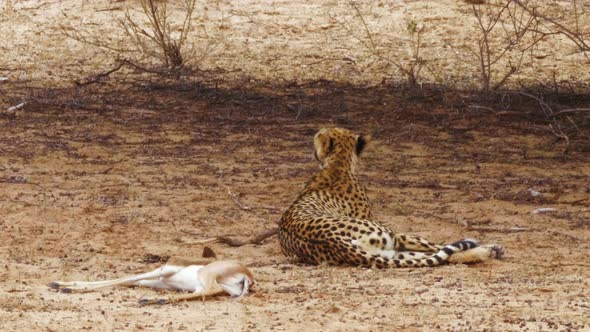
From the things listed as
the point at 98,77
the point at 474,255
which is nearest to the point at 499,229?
the point at 474,255

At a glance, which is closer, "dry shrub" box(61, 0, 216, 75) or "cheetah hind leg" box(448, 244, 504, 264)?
"cheetah hind leg" box(448, 244, 504, 264)

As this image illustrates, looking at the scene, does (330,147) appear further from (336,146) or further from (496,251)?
(496,251)

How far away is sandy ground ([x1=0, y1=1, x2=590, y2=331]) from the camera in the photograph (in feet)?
18.1

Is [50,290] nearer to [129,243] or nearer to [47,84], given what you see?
[129,243]

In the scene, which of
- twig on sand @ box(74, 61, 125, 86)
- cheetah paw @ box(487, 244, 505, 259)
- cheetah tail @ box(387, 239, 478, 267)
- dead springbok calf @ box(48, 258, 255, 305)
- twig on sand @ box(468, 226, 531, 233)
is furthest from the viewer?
twig on sand @ box(74, 61, 125, 86)

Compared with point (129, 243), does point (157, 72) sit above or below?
above

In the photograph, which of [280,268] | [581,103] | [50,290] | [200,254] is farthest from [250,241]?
[581,103]

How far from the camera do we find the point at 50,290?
19.6 ft

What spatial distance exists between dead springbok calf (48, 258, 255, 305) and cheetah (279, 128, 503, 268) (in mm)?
924

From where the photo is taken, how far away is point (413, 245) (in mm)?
7004

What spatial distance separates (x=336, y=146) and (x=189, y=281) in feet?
7.27

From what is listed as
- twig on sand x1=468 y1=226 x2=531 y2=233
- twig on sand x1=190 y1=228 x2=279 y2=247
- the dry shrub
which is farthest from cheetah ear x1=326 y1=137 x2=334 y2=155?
the dry shrub

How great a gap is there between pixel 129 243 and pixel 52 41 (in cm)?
653

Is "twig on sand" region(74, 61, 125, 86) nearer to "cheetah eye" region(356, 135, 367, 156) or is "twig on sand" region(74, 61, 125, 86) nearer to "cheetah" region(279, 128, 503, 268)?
"cheetah eye" region(356, 135, 367, 156)
